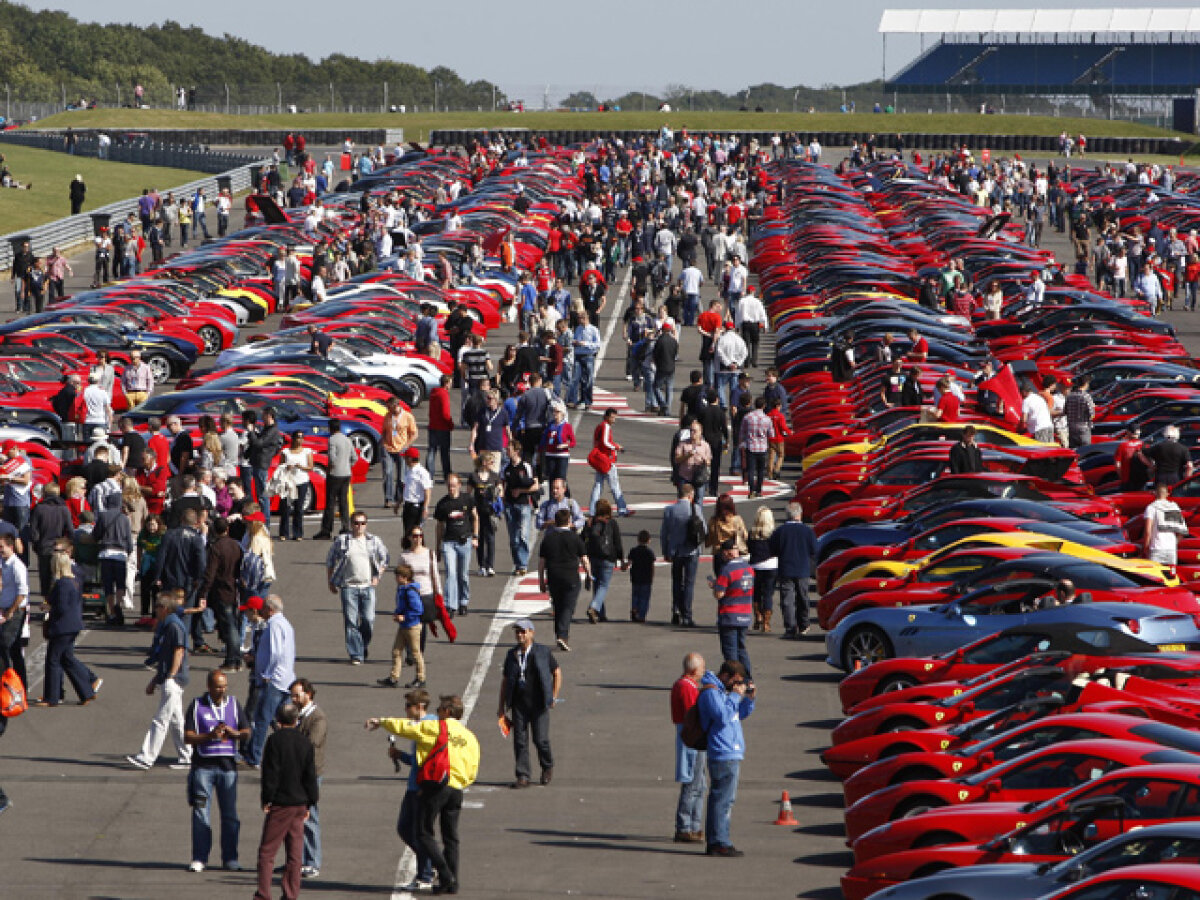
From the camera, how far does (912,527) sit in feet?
68.3

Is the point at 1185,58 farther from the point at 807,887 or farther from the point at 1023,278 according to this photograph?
the point at 807,887

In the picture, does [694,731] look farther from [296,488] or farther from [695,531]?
[296,488]

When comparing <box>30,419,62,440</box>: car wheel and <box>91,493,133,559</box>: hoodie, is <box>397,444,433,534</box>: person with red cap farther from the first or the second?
<box>30,419,62,440</box>: car wheel

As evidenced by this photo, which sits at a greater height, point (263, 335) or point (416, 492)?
point (263, 335)

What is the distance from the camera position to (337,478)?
2367cm

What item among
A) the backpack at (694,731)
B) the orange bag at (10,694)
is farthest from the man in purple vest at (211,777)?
the backpack at (694,731)

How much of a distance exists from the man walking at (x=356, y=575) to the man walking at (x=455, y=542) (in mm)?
1479

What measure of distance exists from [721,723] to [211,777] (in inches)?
138

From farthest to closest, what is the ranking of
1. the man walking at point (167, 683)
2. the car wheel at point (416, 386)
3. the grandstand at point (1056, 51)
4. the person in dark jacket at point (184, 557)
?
the grandstand at point (1056, 51)
the car wheel at point (416, 386)
the person in dark jacket at point (184, 557)
the man walking at point (167, 683)

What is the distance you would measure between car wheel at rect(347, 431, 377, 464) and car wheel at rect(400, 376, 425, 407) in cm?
410

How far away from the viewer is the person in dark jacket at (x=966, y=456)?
73.9 feet

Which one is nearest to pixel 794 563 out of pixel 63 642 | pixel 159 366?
pixel 63 642

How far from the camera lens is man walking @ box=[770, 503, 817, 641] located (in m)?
19.7

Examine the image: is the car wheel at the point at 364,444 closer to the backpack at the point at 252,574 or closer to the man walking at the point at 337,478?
the man walking at the point at 337,478
